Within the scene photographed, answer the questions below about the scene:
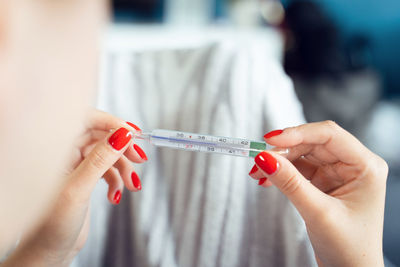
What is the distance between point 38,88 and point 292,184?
316 mm

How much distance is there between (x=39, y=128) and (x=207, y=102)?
46 centimetres

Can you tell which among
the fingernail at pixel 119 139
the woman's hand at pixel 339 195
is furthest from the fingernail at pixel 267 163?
the fingernail at pixel 119 139

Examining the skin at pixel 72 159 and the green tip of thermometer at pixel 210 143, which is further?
the green tip of thermometer at pixel 210 143

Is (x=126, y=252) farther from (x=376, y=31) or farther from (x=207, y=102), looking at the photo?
(x=376, y=31)

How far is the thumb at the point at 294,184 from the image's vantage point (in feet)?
1.41

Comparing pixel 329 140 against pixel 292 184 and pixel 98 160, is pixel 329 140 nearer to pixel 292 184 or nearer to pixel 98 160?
pixel 292 184

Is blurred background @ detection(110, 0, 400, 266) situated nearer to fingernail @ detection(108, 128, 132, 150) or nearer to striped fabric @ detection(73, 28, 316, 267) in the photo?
striped fabric @ detection(73, 28, 316, 267)

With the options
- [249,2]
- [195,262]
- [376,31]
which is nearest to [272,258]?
[195,262]

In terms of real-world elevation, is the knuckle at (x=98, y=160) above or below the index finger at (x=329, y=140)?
below

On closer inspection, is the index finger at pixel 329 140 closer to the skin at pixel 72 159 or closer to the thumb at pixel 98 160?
the skin at pixel 72 159

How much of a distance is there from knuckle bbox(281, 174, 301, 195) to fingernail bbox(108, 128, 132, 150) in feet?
0.72

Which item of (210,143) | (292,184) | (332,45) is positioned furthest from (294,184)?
(332,45)

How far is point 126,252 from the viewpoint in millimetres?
741

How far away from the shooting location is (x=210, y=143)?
0.51 metres
